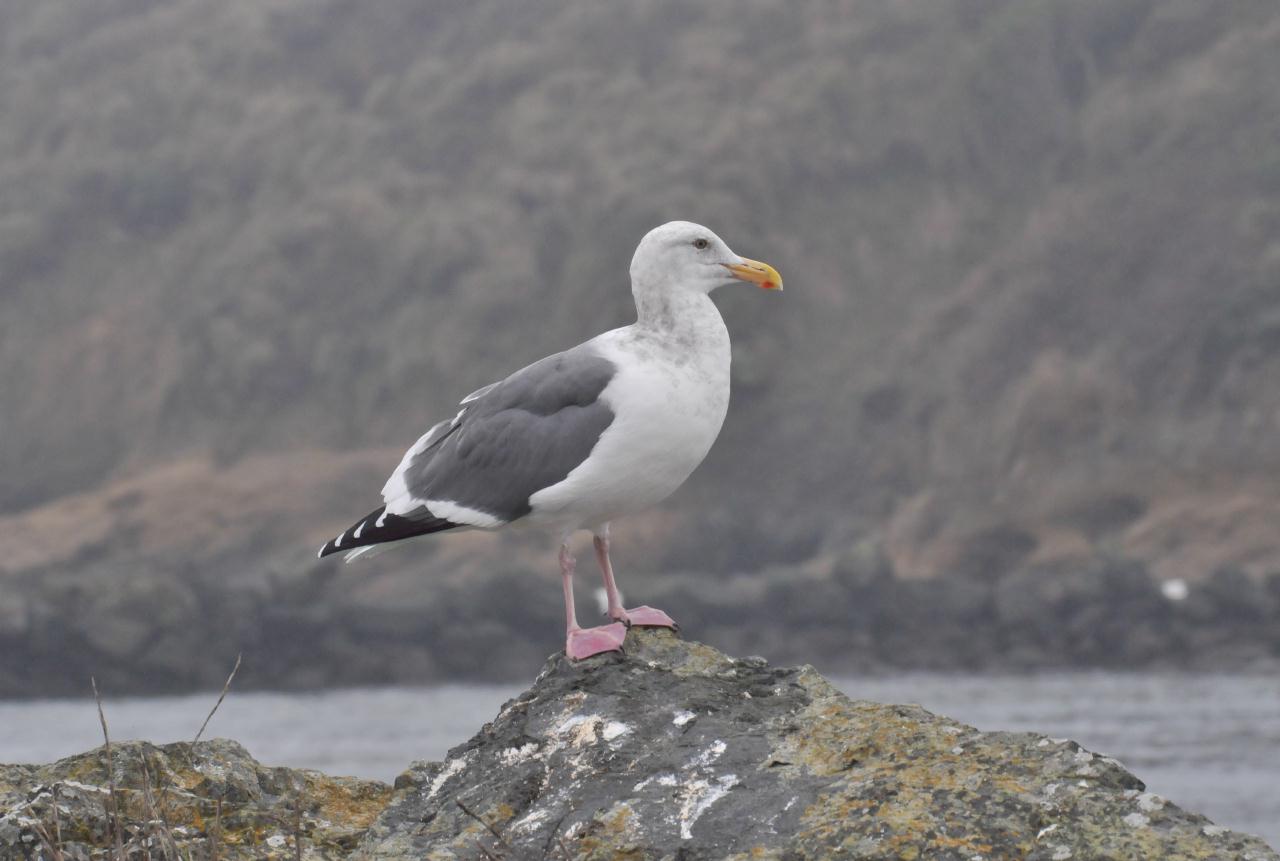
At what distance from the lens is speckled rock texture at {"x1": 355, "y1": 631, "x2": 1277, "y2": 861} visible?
3.93 m

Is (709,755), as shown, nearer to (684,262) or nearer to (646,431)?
(646,431)

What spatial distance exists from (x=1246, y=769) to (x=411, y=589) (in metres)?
26.2

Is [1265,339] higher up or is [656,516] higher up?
[1265,339]

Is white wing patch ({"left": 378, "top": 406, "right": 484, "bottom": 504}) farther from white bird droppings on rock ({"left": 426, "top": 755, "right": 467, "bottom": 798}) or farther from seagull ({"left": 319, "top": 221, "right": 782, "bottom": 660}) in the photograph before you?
white bird droppings on rock ({"left": 426, "top": 755, "right": 467, "bottom": 798})

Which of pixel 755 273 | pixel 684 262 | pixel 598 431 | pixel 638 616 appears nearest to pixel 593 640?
pixel 638 616

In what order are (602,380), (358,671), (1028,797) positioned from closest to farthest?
(1028,797) → (602,380) → (358,671)

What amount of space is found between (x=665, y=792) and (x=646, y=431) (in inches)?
67.5

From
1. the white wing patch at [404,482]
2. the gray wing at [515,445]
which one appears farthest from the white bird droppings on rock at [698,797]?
the white wing patch at [404,482]

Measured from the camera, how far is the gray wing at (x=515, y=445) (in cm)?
603

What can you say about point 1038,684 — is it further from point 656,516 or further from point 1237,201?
point 1237,201

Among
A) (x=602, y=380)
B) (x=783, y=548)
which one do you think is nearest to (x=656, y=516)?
(x=783, y=548)

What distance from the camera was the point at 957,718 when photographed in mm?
27375

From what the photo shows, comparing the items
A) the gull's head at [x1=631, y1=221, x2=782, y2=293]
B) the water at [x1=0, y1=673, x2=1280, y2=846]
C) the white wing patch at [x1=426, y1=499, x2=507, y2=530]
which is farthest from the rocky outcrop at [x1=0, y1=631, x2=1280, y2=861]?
the water at [x1=0, y1=673, x2=1280, y2=846]

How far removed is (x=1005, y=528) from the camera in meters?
50.8
